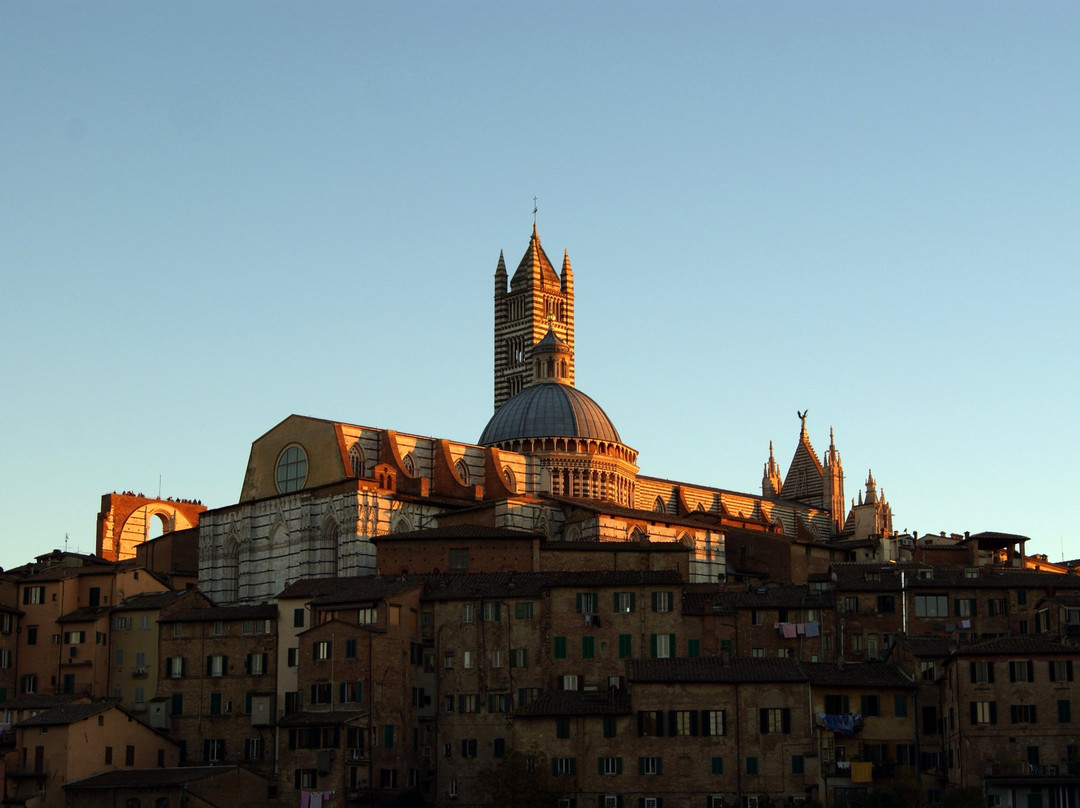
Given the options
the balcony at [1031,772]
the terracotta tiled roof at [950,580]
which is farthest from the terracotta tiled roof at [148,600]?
the balcony at [1031,772]

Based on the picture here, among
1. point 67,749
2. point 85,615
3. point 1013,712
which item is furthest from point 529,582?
point 85,615

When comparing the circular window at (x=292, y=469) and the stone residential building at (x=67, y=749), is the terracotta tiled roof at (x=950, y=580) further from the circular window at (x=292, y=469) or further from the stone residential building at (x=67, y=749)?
the circular window at (x=292, y=469)

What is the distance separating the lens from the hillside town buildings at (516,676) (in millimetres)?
56750

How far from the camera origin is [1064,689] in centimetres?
5647

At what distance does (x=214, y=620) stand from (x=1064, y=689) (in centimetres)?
2944

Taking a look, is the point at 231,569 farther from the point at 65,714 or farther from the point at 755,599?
the point at 755,599

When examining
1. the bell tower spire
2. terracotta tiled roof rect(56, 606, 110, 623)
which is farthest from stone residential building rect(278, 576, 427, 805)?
the bell tower spire

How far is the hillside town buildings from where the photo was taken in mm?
56750

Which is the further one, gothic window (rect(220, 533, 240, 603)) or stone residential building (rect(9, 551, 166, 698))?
gothic window (rect(220, 533, 240, 603))

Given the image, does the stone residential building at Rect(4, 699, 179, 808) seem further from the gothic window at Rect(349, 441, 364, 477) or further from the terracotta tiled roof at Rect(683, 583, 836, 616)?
the gothic window at Rect(349, 441, 364, 477)

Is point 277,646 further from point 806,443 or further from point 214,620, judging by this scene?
point 806,443

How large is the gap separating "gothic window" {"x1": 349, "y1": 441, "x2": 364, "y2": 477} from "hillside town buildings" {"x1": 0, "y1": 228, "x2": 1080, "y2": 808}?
2778mm

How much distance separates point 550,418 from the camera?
94.6m

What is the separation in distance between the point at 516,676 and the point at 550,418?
3336 cm
